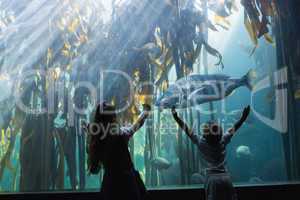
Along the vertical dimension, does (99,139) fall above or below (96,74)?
below

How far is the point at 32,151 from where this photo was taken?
5980 mm

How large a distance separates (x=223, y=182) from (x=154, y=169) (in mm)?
4500

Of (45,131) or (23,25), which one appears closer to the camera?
(45,131)

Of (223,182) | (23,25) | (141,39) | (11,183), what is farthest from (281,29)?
(11,183)

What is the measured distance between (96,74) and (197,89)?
85.0 inches

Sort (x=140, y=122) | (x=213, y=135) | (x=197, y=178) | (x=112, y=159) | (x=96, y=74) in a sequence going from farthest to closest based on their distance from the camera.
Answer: (x=96, y=74), (x=197, y=178), (x=213, y=135), (x=140, y=122), (x=112, y=159)

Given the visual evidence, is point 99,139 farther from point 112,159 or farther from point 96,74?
point 96,74

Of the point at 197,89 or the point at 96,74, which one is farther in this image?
the point at 96,74

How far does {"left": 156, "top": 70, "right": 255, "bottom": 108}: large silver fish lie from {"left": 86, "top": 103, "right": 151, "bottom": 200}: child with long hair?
10.9 ft

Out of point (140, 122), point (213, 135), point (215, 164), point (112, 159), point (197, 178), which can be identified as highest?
point (140, 122)

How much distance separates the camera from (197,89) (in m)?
5.60

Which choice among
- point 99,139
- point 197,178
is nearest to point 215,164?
point 99,139

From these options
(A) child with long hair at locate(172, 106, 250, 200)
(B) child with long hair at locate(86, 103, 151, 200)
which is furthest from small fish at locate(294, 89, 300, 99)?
(B) child with long hair at locate(86, 103, 151, 200)

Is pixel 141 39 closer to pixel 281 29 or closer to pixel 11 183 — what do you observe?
pixel 281 29
